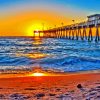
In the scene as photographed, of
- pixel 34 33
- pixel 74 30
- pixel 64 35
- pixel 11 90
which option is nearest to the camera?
pixel 11 90

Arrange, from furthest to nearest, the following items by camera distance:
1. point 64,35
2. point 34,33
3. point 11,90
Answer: point 34,33 < point 64,35 < point 11,90

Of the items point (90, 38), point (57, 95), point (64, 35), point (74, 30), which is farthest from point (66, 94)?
point (64, 35)

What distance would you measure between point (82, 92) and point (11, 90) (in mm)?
1691

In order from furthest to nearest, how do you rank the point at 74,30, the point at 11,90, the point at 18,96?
1. the point at 74,30
2. the point at 11,90
3. the point at 18,96

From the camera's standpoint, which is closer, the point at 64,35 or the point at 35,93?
the point at 35,93

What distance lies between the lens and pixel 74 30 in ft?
261

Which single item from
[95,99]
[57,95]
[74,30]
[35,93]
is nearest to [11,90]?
[35,93]

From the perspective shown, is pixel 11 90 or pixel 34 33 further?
pixel 34 33

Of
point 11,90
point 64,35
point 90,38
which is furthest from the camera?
point 64,35

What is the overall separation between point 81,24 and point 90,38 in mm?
5343

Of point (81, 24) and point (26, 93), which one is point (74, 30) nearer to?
point (81, 24)

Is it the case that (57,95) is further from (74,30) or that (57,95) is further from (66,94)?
(74,30)

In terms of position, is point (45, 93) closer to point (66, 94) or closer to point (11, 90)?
point (66, 94)

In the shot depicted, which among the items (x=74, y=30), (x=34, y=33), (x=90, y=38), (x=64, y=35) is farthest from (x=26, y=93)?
(x=34, y=33)
